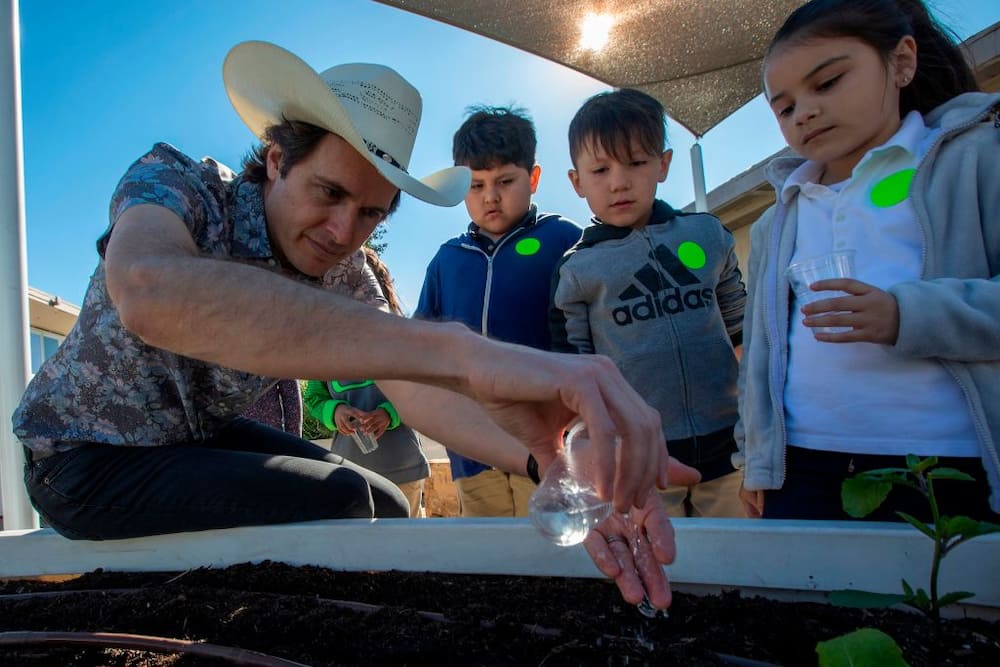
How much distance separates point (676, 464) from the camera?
1.11 meters

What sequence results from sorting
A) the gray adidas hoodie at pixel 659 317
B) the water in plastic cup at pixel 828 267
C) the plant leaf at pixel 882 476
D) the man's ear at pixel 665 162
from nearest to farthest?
the plant leaf at pixel 882 476, the water in plastic cup at pixel 828 267, the gray adidas hoodie at pixel 659 317, the man's ear at pixel 665 162

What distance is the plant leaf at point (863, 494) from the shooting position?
853 mm

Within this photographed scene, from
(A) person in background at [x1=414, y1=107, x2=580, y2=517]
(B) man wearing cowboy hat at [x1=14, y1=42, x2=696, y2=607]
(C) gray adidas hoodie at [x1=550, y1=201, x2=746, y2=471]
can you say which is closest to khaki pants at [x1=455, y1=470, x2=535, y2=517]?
(A) person in background at [x1=414, y1=107, x2=580, y2=517]

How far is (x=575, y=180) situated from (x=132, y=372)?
1591 millimetres

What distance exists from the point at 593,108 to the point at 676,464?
162cm

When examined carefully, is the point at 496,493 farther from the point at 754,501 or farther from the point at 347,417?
the point at 754,501

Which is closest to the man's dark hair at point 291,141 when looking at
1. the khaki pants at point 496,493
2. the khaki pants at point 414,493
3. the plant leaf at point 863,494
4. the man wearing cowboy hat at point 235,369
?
the man wearing cowboy hat at point 235,369

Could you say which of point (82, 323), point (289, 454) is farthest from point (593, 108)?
point (82, 323)

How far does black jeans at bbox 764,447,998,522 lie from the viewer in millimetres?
1385

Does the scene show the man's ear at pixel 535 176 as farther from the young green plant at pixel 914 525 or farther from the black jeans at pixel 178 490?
the young green plant at pixel 914 525

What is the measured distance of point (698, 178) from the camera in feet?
15.5

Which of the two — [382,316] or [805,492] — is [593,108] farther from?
[382,316]

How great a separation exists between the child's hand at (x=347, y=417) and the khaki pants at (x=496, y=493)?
688mm

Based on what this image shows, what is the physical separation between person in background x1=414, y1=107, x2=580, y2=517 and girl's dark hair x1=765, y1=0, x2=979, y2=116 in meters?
1.19
